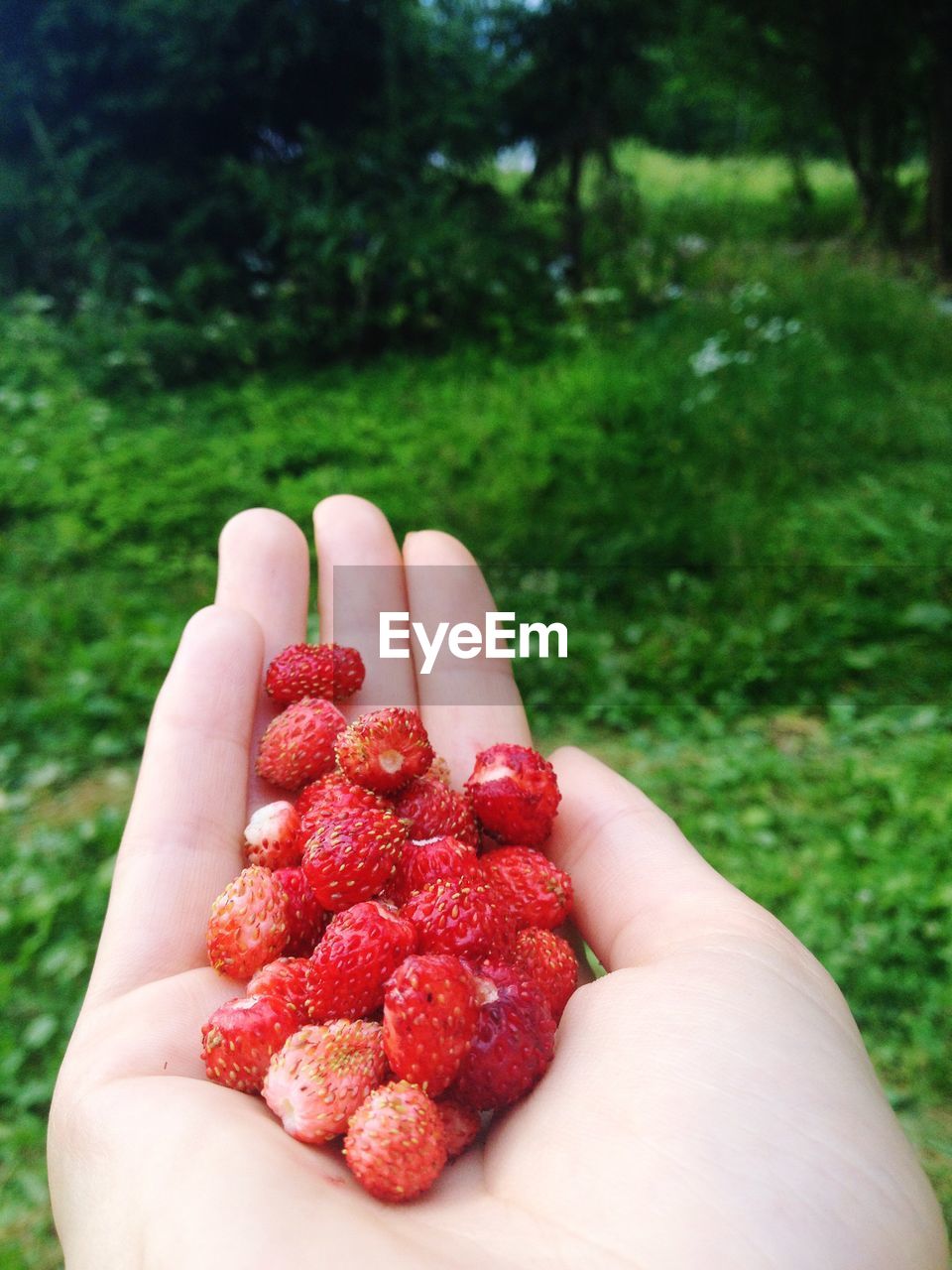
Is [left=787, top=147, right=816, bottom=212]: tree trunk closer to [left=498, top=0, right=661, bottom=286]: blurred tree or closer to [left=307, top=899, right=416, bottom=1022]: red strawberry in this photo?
[left=498, top=0, right=661, bottom=286]: blurred tree

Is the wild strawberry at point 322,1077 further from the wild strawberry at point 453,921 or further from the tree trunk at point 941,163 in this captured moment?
the tree trunk at point 941,163

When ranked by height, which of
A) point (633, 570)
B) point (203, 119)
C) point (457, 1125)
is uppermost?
point (203, 119)

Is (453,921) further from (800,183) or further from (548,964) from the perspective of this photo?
(800,183)

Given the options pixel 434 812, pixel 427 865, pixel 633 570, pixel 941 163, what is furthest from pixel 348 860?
pixel 941 163

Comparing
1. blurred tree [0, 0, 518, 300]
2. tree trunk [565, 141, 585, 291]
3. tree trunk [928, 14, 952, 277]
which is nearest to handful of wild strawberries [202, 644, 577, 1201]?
blurred tree [0, 0, 518, 300]

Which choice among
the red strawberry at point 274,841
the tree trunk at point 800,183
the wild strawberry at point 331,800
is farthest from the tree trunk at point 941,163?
the red strawberry at point 274,841
